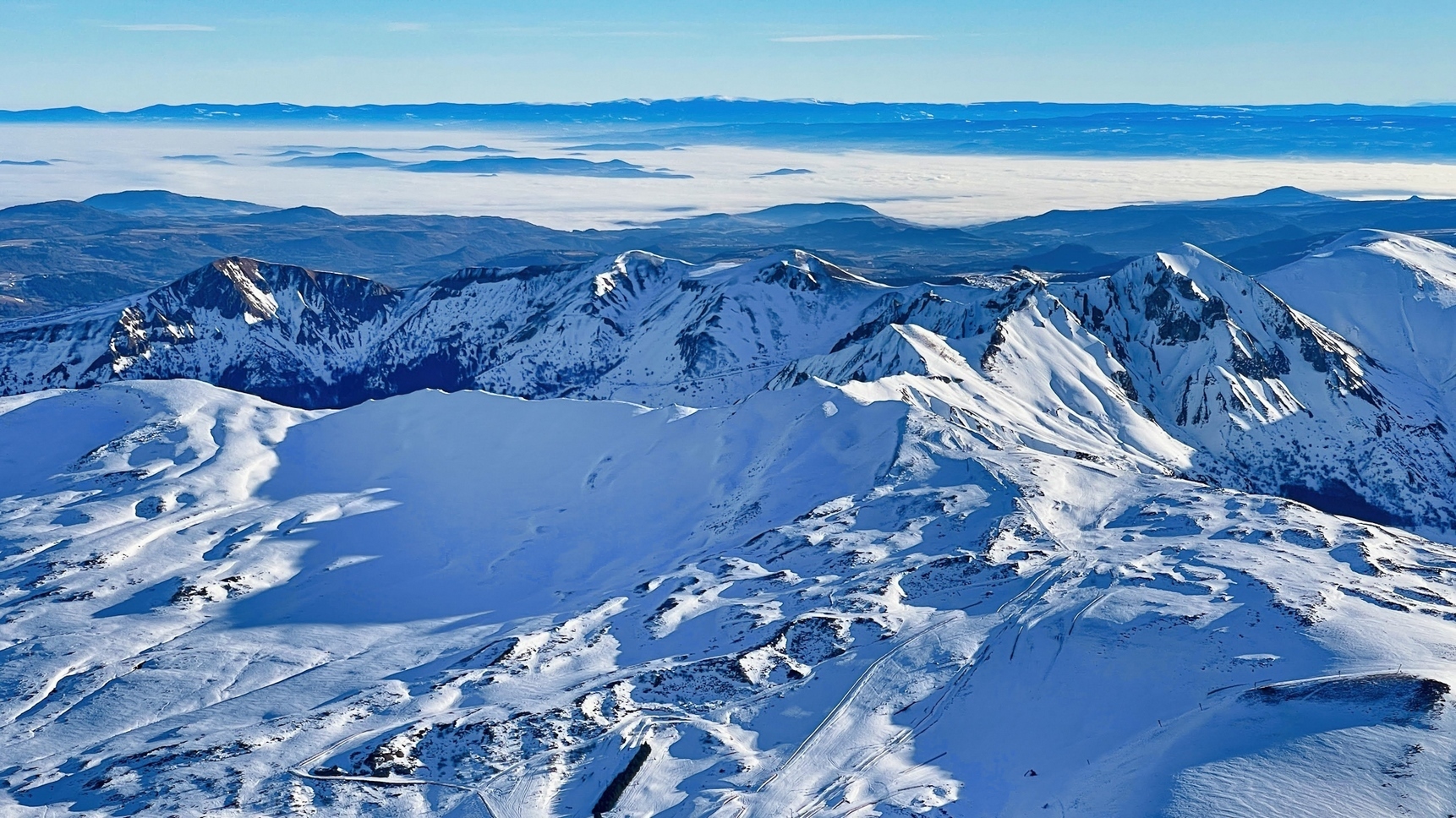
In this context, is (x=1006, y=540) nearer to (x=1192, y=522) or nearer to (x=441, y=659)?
(x=1192, y=522)

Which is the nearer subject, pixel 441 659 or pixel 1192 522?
pixel 441 659

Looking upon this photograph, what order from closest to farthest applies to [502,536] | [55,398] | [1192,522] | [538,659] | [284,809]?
1. [284,809]
2. [538,659]
3. [1192,522]
4. [502,536]
5. [55,398]

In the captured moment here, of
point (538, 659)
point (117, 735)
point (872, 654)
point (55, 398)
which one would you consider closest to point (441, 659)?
point (538, 659)

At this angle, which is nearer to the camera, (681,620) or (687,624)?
(687,624)
